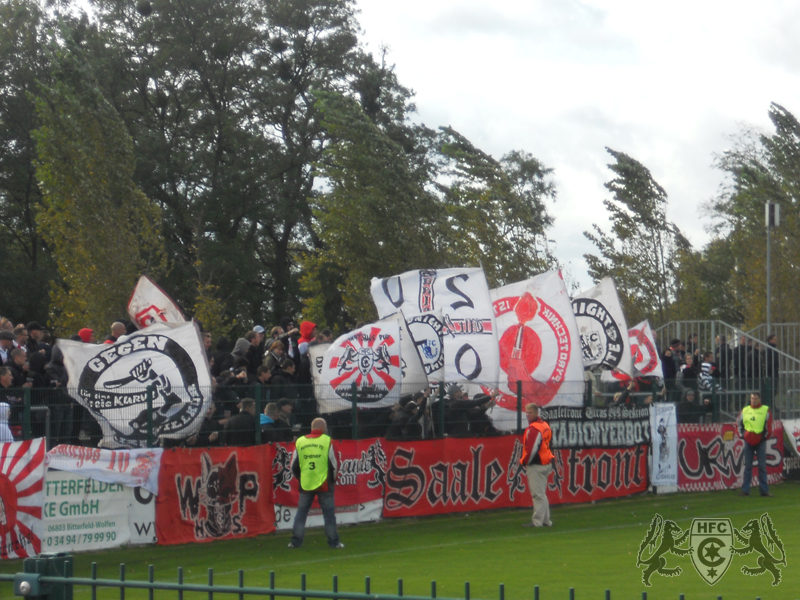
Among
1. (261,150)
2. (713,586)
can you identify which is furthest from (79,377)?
(261,150)

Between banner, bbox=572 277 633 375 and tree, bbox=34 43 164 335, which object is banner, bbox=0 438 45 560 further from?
tree, bbox=34 43 164 335

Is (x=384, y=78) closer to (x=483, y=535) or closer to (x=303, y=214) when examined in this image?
(x=303, y=214)

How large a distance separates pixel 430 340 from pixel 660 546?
5164mm

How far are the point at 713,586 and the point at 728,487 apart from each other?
1206 cm

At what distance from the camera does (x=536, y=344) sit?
63.5 ft

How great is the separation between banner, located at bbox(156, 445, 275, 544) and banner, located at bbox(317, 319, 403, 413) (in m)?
1.46

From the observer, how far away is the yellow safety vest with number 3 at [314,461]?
1511cm

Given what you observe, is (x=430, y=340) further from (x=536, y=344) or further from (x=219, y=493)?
(x=219, y=493)

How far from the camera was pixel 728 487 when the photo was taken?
23312mm

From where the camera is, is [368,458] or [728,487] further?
[728,487]

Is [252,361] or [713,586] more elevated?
[252,361]

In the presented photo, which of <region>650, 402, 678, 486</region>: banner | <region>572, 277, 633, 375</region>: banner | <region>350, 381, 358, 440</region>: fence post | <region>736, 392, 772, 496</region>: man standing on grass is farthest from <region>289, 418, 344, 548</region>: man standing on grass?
<region>736, 392, 772, 496</region>: man standing on grass

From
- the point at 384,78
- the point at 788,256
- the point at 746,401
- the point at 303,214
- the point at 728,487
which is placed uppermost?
the point at 384,78

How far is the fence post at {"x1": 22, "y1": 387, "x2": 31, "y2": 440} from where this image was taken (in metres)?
13.8
